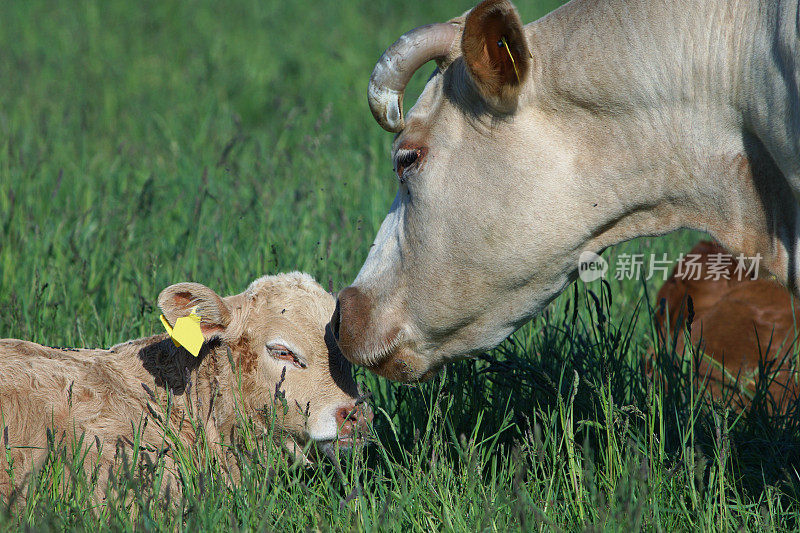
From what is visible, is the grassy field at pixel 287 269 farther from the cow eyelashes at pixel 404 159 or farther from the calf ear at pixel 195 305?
the cow eyelashes at pixel 404 159

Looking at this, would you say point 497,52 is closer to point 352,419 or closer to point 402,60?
point 402,60

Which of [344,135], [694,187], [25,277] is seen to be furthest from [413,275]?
[344,135]

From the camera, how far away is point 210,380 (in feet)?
12.6

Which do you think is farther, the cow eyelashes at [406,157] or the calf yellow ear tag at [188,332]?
the calf yellow ear tag at [188,332]

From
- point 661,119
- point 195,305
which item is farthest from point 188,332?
point 661,119

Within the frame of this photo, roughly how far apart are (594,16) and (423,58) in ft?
2.02

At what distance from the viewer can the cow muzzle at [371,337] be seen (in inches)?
137

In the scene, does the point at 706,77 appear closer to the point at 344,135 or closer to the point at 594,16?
the point at 594,16

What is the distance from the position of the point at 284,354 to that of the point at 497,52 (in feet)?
5.16

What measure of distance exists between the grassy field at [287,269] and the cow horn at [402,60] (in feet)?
3.94

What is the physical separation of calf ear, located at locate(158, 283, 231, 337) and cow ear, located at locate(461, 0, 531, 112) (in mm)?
1445

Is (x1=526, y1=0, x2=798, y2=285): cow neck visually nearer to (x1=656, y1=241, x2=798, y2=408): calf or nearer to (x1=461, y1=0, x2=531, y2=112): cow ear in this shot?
(x1=461, y1=0, x2=531, y2=112): cow ear

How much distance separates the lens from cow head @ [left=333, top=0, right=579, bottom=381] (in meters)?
3.10

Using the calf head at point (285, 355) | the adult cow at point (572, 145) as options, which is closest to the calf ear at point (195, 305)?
the calf head at point (285, 355)
